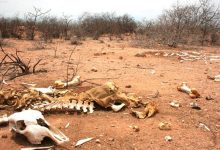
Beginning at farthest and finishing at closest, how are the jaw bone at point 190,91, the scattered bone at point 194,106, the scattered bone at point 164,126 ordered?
the jaw bone at point 190,91 → the scattered bone at point 194,106 → the scattered bone at point 164,126

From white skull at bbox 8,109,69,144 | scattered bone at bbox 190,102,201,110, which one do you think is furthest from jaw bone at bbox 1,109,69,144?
scattered bone at bbox 190,102,201,110

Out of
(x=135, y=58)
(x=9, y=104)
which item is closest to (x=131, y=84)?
(x=9, y=104)

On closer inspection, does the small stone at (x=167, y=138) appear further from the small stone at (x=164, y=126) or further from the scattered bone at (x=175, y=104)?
the scattered bone at (x=175, y=104)

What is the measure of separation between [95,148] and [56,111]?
1.05 metres

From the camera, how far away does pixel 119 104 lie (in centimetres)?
488

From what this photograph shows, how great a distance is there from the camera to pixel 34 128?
11.7ft

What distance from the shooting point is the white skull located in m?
3.58

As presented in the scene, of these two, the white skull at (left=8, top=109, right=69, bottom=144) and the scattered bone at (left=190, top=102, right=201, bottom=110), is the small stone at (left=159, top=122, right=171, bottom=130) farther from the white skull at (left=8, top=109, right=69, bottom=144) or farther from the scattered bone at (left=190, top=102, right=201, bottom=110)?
the white skull at (left=8, top=109, right=69, bottom=144)

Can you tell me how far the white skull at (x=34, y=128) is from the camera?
3.58m

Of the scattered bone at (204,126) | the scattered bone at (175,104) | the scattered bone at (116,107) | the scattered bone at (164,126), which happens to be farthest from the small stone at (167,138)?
the scattered bone at (175,104)

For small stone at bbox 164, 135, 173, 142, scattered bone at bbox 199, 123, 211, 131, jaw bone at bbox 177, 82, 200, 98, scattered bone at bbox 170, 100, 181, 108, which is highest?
jaw bone at bbox 177, 82, 200, 98

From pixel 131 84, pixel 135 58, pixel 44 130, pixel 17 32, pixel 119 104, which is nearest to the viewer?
pixel 44 130

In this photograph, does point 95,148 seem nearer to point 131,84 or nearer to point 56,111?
point 56,111

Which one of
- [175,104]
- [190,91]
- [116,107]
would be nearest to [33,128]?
[116,107]
